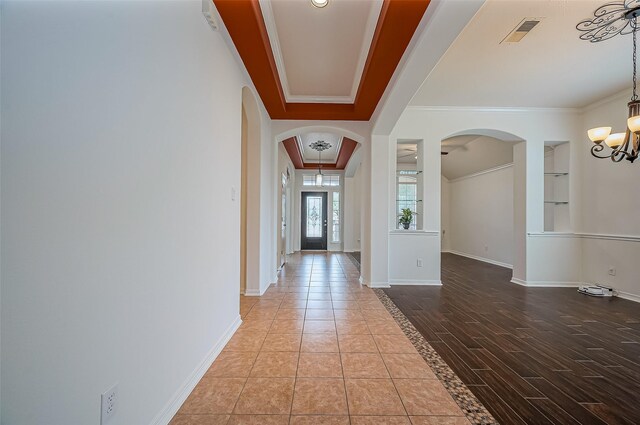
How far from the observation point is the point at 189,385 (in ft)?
5.37

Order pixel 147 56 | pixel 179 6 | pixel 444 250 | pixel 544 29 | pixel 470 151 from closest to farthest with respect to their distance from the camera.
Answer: pixel 147 56
pixel 179 6
pixel 544 29
pixel 470 151
pixel 444 250

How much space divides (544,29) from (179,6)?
3278 mm

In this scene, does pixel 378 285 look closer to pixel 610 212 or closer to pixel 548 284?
pixel 548 284

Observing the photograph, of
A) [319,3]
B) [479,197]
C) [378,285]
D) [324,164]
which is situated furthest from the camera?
[324,164]

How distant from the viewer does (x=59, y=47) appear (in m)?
0.81

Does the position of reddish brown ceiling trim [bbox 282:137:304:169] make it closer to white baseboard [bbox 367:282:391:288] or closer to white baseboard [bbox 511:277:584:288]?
white baseboard [bbox 367:282:391:288]

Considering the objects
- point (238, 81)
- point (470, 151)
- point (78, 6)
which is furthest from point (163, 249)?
point (470, 151)

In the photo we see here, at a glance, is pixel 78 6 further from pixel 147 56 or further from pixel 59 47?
pixel 147 56

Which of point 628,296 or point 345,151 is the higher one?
point 345,151

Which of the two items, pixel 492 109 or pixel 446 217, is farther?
pixel 446 217

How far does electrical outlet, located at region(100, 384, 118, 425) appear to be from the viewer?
985mm

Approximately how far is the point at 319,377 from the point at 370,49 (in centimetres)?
288

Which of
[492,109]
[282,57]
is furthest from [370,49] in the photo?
[492,109]

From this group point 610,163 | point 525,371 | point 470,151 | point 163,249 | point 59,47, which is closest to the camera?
point 59,47
